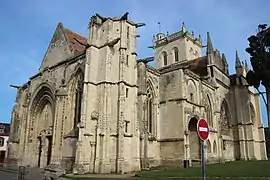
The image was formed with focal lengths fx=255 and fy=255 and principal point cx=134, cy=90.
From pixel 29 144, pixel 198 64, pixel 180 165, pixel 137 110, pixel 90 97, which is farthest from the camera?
pixel 198 64

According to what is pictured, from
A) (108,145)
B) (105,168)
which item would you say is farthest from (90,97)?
(105,168)

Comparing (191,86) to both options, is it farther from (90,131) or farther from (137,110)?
(90,131)

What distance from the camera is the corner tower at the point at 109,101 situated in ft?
56.9

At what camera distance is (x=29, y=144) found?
25438 mm

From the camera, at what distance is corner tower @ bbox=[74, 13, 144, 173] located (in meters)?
17.3

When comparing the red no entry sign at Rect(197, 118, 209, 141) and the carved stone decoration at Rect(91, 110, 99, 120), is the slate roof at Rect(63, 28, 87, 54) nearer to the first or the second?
the carved stone decoration at Rect(91, 110, 99, 120)

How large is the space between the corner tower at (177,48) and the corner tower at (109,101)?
24.7m

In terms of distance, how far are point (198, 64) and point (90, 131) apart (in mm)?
22244

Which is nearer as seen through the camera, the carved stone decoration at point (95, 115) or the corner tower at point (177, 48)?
the carved stone decoration at point (95, 115)

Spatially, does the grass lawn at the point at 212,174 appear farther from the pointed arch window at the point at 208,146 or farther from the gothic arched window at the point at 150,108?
the pointed arch window at the point at 208,146

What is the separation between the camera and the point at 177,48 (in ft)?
150

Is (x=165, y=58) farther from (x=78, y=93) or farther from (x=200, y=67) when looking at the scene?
(x=78, y=93)

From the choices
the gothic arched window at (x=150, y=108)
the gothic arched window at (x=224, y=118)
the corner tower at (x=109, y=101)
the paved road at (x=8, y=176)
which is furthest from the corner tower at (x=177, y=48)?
the paved road at (x=8, y=176)

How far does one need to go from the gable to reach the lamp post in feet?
64.5
